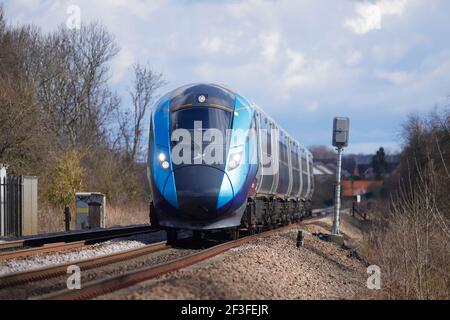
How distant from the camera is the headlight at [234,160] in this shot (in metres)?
13.6

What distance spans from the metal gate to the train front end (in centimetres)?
767

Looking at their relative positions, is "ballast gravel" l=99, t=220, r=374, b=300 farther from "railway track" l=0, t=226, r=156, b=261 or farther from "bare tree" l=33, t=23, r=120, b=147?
"bare tree" l=33, t=23, r=120, b=147

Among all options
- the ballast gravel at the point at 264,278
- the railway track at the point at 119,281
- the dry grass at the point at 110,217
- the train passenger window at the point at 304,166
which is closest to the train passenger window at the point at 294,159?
the train passenger window at the point at 304,166

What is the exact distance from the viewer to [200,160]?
44.2 feet

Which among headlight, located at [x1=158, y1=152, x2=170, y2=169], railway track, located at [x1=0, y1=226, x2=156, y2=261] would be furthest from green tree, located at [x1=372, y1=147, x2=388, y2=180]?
headlight, located at [x1=158, y1=152, x2=170, y2=169]

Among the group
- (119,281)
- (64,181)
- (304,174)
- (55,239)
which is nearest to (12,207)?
(55,239)

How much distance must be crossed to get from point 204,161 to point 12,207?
9149mm

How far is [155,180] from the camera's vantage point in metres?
13.8

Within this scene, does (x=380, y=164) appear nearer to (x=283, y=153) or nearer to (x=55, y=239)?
(x=283, y=153)

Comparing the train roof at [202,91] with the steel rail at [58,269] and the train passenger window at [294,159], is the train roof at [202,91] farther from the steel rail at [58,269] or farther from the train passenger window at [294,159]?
the train passenger window at [294,159]

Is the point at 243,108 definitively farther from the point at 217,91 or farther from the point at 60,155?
the point at 60,155

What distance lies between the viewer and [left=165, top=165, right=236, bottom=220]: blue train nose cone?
13273 mm
